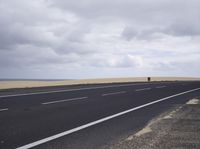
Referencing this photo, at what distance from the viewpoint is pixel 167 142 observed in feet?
22.6

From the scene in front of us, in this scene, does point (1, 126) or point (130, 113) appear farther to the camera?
point (130, 113)

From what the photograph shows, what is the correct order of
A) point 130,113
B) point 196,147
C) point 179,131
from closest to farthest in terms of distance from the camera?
point 196,147 → point 179,131 → point 130,113

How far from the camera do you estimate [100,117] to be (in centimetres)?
1088

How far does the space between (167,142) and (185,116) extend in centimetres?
417

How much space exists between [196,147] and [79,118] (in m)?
5.02

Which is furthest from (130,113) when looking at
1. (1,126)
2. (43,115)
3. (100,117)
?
(1,126)

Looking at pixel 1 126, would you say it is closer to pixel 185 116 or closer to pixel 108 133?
pixel 108 133

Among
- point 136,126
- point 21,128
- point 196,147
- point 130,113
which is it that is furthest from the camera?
point 130,113

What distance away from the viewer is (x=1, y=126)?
892 cm

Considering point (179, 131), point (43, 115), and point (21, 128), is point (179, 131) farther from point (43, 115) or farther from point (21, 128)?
point (43, 115)

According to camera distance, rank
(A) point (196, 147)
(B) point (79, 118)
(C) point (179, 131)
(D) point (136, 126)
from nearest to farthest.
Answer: (A) point (196, 147) < (C) point (179, 131) < (D) point (136, 126) < (B) point (79, 118)

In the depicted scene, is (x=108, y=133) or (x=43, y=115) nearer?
(x=108, y=133)

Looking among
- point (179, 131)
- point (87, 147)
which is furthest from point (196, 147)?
point (87, 147)

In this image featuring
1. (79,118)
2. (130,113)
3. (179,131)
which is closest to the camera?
(179,131)
